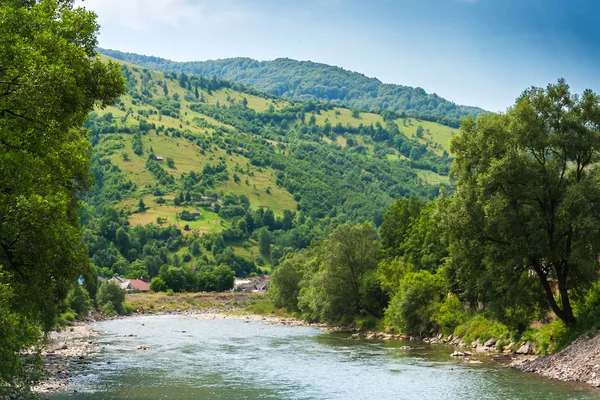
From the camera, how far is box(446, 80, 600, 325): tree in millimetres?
42500

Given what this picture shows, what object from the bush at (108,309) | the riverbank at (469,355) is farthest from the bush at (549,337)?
the bush at (108,309)

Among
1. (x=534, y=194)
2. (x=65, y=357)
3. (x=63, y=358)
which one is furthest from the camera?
(x=65, y=357)

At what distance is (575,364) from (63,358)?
3694 centimetres

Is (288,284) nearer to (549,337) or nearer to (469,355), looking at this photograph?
(469,355)

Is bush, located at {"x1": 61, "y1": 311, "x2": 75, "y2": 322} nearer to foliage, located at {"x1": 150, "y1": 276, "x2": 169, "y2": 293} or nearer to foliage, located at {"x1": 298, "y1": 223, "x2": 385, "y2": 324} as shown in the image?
foliage, located at {"x1": 298, "y1": 223, "x2": 385, "y2": 324}

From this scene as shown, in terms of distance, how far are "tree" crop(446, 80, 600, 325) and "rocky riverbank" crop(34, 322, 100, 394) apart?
26.9m

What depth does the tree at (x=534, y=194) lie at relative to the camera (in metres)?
42.5

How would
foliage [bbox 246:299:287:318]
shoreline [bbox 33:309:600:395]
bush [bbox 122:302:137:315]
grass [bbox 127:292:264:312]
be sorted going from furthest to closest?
1. grass [bbox 127:292:264:312]
2. bush [bbox 122:302:137:315]
3. foliage [bbox 246:299:287:318]
4. shoreline [bbox 33:309:600:395]

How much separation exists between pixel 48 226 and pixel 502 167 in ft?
97.9

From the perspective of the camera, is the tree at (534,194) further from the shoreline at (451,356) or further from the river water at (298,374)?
the river water at (298,374)

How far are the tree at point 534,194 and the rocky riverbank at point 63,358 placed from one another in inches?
1058

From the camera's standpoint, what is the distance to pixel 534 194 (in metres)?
42.9

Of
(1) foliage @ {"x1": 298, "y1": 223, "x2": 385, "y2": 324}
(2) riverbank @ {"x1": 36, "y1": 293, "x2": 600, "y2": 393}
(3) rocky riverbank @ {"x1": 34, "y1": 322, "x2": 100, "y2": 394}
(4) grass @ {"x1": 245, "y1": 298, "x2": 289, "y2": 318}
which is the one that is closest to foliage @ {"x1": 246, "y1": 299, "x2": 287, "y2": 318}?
(4) grass @ {"x1": 245, "y1": 298, "x2": 289, "y2": 318}

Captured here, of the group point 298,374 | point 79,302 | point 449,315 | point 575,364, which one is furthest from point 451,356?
point 79,302
